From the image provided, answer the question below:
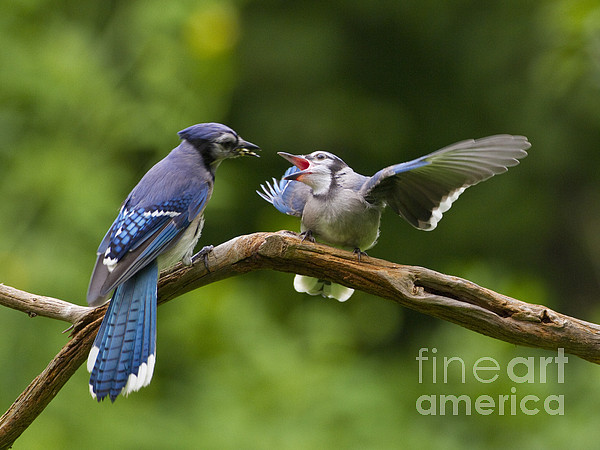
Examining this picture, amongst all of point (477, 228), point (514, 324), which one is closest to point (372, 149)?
point (477, 228)

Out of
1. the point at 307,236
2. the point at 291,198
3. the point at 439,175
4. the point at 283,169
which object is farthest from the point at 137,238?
the point at 283,169

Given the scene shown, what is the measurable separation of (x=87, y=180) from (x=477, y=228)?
2.93 metres

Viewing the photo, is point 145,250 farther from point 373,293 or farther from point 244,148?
point 373,293

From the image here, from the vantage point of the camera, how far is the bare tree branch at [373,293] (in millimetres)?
2475

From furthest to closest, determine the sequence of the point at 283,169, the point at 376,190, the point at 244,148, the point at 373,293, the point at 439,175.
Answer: the point at 283,169
the point at 244,148
the point at 376,190
the point at 439,175
the point at 373,293

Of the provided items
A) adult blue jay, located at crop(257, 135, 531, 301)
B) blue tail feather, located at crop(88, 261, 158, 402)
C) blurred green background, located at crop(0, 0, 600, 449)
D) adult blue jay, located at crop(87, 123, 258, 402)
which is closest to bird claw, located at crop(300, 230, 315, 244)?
adult blue jay, located at crop(257, 135, 531, 301)

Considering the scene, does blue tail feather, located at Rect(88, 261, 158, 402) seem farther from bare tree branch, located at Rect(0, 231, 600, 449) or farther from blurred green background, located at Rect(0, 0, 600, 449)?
blurred green background, located at Rect(0, 0, 600, 449)

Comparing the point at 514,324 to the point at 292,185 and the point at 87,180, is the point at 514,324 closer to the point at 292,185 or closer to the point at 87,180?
the point at 292,185

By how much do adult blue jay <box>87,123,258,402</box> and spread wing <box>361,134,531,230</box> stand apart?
24.9 inches

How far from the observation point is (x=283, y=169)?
5.51 metres

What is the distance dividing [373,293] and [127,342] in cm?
79

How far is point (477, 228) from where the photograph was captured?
579 cm

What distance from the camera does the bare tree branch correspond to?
247 centimetres

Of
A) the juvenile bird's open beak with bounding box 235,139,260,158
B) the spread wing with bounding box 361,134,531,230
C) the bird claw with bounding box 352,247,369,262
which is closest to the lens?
A: the spread wing with bounding box 361,134,531,230
